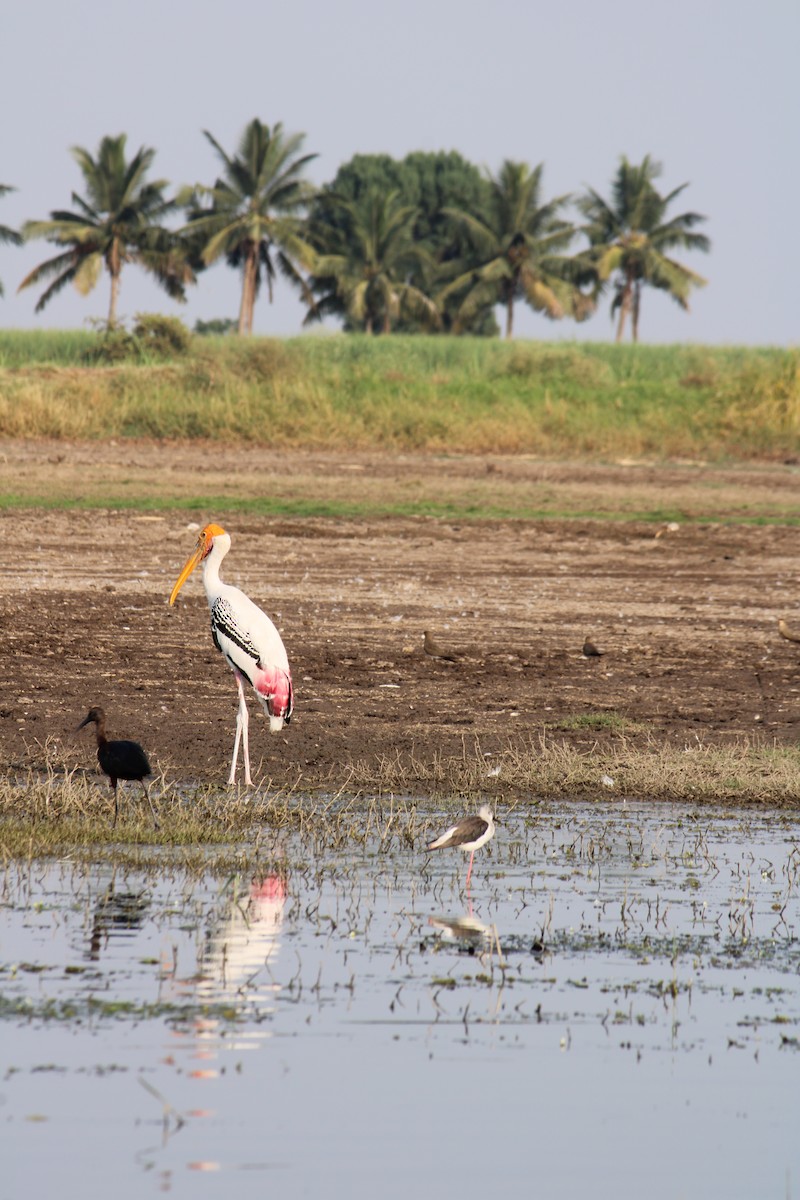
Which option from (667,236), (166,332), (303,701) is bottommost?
(303,701)

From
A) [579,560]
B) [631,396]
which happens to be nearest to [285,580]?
[579,560]

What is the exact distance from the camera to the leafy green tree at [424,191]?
71.8 m

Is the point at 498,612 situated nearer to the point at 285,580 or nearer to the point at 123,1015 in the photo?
the point at 285,580

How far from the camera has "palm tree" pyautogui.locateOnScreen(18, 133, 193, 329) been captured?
194ft

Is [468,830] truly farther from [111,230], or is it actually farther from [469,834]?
[111,230]

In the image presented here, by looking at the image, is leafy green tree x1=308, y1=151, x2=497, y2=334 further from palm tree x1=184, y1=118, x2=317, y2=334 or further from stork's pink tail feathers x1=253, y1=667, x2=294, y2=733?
stork's pink tail feathers x1=253, y1=667, x2=294, y2=733

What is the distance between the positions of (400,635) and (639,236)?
56675mm

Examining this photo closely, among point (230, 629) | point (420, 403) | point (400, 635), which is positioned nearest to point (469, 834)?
point (230, 629)

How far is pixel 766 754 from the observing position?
10664 millimetres

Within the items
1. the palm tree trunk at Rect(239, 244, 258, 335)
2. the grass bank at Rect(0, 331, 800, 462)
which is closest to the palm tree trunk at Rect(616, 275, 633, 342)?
the palm tree trunk at Rect(239, 244, 258, 335)

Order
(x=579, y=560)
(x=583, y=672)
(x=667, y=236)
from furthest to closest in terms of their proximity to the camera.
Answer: (x=667, y=236)
(x=579, y=560)
(x=583, y=672)

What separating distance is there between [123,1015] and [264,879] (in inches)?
82.6

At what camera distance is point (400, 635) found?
14.7 meters

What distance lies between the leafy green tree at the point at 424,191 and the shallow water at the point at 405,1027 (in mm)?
63439
